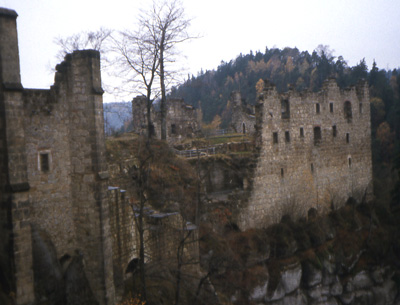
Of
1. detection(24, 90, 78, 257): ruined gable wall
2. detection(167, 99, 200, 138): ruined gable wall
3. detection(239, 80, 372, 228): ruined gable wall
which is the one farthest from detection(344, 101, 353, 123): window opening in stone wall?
detection(24, 90, 78, 257): ruined gable wall

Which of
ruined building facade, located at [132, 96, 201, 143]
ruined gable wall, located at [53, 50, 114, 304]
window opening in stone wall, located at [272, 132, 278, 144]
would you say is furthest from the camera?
ruined building facade, located at [132, 96, 201, 143]

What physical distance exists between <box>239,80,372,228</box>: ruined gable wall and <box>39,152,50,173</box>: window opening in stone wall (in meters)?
13.3

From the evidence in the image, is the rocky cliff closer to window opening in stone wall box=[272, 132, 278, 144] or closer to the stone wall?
window opening in stone wall box=[272, 132, 278, 144]

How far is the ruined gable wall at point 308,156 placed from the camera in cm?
2461

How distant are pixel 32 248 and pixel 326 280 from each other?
1859 cm

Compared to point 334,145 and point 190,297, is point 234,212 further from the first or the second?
point 334,145

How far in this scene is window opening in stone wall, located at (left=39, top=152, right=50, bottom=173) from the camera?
40.5 ft

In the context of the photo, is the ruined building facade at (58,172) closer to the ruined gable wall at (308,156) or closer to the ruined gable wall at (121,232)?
the ruined gable wall at (121,232)

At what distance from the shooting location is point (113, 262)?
14414 millimetres

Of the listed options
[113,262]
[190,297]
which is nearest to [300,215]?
[190,297]

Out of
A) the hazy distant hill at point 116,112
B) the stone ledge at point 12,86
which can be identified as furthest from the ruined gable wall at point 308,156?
the stone ledge at point 12,86

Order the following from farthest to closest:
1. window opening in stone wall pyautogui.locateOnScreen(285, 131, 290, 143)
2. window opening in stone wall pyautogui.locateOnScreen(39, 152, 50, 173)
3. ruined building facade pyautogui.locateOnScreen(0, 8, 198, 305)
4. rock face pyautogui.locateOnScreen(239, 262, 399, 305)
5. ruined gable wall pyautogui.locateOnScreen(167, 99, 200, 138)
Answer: ruined gable wall pyautogui.locateOnScreen(167, 99, 200, 138), window opening in stone wall pyautogui.locateOnScreen(285, 131, 290, 143), rock face pyautogui.locateOnScreen(239, 262, 399, 305), window opening in stone wall pyautogui.locateOnScreen(39, 152, 50, 173), ruined building facade pyautogui.locateOnScreen(0, 8, 198, 305)

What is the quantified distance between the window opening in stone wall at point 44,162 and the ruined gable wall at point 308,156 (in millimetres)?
13290

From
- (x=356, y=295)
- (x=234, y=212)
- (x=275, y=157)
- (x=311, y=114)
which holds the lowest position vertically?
(x=356, y=295)
